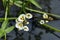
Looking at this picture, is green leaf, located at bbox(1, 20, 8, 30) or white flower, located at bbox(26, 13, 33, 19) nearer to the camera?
green leaf, located at bbox(1, 20, 8, 30)

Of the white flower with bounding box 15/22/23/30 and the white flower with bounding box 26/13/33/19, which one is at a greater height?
the white flower with bounding box 26/13/33/19

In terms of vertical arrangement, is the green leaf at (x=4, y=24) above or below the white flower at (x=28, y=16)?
below

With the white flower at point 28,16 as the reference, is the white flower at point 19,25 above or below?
below

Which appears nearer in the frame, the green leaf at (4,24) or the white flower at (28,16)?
→ the green leaf at (4,24)

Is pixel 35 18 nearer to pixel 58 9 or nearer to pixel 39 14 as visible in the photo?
pixel 39 14

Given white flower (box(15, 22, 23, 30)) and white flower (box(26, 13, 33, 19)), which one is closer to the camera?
white flower (box(15, 22, 23, 30))

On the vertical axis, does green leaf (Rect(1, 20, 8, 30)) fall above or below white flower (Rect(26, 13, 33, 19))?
below

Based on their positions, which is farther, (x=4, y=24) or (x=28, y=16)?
(x=28, y=16)

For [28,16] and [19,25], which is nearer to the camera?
[19,25]

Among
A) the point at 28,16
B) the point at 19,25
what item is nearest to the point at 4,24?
the point at 19,25

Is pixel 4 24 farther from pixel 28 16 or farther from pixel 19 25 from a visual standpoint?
pixel 28 16

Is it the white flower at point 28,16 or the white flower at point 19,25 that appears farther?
the white flower at point 28,16
